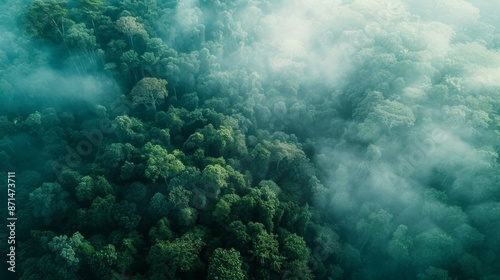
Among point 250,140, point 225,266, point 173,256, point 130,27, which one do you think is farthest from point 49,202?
point 130,27

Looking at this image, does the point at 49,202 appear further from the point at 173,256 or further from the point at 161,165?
the point at 173,256

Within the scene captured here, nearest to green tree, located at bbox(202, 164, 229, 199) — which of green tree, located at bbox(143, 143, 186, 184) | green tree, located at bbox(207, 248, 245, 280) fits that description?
green tree, located at bbox(143, 143, 186, 184)

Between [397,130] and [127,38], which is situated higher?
[127,38]

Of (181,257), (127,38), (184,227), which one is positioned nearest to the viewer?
(181,257)

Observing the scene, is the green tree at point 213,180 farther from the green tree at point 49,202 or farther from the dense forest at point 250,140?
the green tree at point 49,202

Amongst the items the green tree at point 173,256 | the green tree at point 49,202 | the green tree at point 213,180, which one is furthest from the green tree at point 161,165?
the green tree at point 49,202

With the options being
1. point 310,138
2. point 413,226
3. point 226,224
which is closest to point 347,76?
point 310,138

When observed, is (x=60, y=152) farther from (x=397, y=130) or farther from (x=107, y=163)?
(x=397, y=130)

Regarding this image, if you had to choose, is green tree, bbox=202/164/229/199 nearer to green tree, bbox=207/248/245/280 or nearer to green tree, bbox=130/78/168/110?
green tree, bbox=207/248/245/280
